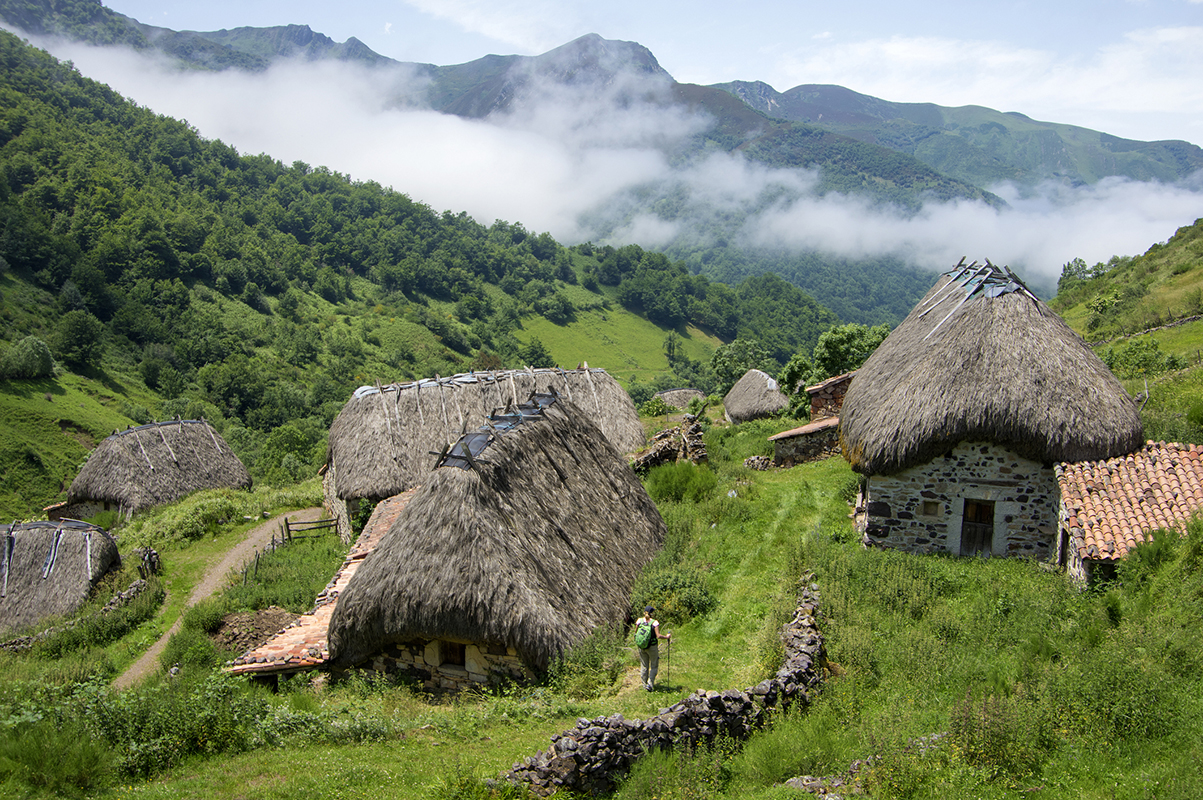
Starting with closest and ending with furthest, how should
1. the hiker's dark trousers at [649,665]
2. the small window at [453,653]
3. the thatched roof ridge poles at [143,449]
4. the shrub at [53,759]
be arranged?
the shrub at [53,759]
the hiker's dark trousers at [649,665]
the small window at [453,653]
the thatched roof ridge poles at [143,449]

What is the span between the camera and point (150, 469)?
1107 inches

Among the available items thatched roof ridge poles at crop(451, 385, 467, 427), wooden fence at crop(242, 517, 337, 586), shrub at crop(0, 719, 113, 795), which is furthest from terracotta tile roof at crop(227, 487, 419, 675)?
thatched roof ridge poles at crop(451, 385, 467, 427)

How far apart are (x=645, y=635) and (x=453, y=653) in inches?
148

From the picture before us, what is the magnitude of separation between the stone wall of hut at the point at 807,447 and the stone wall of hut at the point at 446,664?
13.8 meters

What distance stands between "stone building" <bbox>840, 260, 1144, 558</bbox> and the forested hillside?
3402cm

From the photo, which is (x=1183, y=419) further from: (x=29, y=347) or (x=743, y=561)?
(x=29, y=347)

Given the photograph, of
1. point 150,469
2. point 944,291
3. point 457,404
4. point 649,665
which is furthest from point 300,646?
point 150,469

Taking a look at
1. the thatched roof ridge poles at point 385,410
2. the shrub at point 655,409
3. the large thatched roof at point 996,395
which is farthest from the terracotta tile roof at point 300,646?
the shrub at point 655,409

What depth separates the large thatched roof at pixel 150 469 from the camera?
2747 cm

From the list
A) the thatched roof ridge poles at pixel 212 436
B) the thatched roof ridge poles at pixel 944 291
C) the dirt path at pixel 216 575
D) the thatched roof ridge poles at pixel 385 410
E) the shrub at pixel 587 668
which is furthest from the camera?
the thatched roof ridge poles at pixel 212 436

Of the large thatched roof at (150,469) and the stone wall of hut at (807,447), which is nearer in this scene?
the stone wall of hut at (807,447)

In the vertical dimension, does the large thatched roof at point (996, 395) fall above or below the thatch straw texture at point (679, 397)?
above

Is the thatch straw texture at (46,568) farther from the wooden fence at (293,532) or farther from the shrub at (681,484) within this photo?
the shrub at (681,484)

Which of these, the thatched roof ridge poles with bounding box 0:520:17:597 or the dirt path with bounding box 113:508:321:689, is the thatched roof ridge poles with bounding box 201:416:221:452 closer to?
the dirt path with bounding box 113:508:321:689
